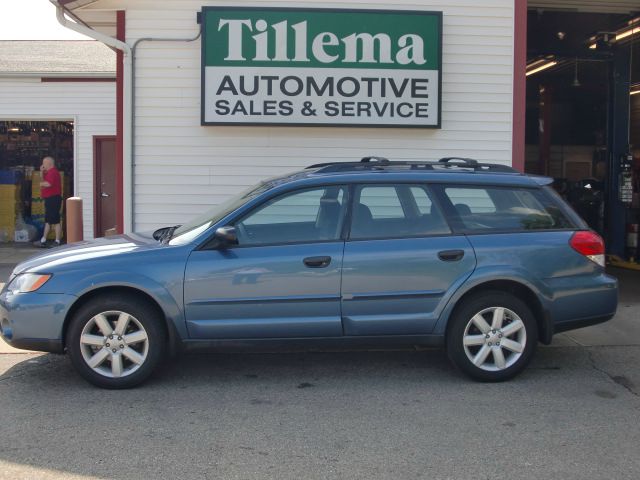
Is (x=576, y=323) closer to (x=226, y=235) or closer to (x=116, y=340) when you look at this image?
(x=226, y=235)

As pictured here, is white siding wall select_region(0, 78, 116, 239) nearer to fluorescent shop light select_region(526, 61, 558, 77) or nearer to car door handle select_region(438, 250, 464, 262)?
fluorescent shop light select_region(526, 61, 558, 77)

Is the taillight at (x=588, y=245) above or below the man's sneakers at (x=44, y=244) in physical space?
above

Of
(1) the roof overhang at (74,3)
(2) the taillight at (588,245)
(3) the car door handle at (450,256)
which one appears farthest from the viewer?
(1) the roof overhang at (74,3)

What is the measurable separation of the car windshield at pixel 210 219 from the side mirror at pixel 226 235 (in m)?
0.28

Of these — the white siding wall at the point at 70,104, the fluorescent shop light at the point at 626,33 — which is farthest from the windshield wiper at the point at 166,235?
the fluorescent shop light at the point at 626,33

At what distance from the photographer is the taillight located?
19.4ft

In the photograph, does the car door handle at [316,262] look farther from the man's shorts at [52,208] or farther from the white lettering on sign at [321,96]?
the man's shorts at [52,208]

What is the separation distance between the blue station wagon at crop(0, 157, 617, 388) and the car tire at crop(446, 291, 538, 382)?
1 cm

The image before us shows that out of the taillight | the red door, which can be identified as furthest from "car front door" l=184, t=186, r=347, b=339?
the red door

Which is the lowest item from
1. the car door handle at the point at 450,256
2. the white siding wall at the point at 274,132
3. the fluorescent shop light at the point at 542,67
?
the car door handle at the point at 450,256

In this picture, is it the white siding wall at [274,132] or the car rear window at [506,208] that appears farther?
the white siding wall at [274,132]

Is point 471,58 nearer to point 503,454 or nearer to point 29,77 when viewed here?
point 503,454

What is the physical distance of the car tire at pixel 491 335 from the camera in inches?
227

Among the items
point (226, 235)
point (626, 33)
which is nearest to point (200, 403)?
point (226, 235)
